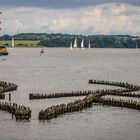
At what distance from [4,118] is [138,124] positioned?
23.8 metres

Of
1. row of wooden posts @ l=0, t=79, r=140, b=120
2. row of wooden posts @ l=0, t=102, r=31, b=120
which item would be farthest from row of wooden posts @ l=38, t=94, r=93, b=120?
row of wooden posts @ l=0, t=102, r=31, b=120

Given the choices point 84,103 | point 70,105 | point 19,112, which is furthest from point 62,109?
point 19,112

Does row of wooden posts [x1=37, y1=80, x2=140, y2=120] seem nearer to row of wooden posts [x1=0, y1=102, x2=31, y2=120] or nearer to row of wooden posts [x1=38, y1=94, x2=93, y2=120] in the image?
row of wooden posts [x1=38, y1=94, x2=93, y2=120]

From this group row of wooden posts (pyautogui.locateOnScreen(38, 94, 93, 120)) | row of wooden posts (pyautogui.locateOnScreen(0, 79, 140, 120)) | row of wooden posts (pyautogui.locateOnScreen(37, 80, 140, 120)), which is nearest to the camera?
row of wooden posts (pyautogui.locateOnScreen(38, 94, 93, 120))

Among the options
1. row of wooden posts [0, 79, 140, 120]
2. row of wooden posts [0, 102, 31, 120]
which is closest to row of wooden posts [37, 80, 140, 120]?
row of wooden posts [0, 79, 140, 120]

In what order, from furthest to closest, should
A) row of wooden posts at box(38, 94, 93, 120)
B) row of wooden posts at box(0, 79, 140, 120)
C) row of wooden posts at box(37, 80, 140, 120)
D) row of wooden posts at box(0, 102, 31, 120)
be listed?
1. row of wooden posts at box(37, 80, 140, 120)
2. row of wooden posts at box(0, 79, 140, 120)
3. row of wooden posts at box(38, 94, 93, 120)
4. row of wooden posts at box(0, 102, 31, 120)

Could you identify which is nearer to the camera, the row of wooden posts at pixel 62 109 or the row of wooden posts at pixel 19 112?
the row of wooden posts at pixel 19 112

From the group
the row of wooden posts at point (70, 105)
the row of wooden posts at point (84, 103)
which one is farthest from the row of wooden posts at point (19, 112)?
the row of wooden posts at point (84, 103)

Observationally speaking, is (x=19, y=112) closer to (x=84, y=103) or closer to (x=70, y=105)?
(x=70, y=105)

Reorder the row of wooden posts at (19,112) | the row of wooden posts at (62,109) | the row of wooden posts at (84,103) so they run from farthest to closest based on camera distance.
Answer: the row of wooden posts at (84,103) → the row of wooden posts at (62,109) → the row of wooden posts at (19,112)

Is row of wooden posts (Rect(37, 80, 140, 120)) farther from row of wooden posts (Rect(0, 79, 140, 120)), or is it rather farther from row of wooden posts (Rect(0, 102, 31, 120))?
row of wooden posts (Rect(0, 102, 31, 120))

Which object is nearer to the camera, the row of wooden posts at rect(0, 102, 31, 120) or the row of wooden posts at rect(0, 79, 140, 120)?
the row of wooden posts at rect(0, 102, 31, 120)

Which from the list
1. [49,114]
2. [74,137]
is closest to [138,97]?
[49,114]

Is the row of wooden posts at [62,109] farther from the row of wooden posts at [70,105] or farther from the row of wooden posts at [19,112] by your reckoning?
the row of wooden posts at [19,112]
